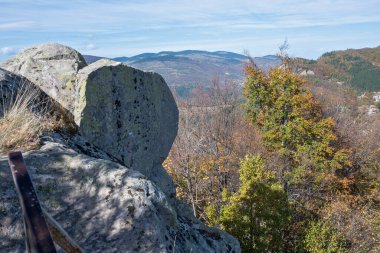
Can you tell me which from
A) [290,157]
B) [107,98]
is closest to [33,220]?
[107,98]

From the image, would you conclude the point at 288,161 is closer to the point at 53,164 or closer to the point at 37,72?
the point at 37,72

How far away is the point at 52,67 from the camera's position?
31.6 ft

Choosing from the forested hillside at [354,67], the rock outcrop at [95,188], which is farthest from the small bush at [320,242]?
the forested hillside at [354,67]

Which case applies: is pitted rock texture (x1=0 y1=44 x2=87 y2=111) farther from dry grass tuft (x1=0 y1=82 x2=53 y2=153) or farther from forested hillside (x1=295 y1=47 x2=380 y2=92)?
forested hillside (x1=295 y1=47 x2=380 y2=92)

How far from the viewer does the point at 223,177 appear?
96.2 ft

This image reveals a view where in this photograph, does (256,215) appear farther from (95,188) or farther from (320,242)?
(95,188)

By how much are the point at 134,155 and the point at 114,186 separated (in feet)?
19.0

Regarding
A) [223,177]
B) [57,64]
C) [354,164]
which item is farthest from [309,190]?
[57,64]

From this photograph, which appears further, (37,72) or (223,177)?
(223,177)

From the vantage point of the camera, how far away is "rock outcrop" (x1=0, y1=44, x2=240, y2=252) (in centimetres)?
389

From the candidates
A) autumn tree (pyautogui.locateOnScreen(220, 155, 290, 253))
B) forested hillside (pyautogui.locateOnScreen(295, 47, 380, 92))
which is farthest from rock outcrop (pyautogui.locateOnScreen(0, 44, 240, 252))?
forested hillside (pyautogui.locateOnScreen(295, 47, 380, 92))

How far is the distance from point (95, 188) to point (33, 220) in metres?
2.84

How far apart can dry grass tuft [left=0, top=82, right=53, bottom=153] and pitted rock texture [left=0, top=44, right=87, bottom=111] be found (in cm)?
281

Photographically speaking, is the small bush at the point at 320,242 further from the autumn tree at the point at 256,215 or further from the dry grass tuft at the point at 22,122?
the dry grass tuft at the point at 22,122
